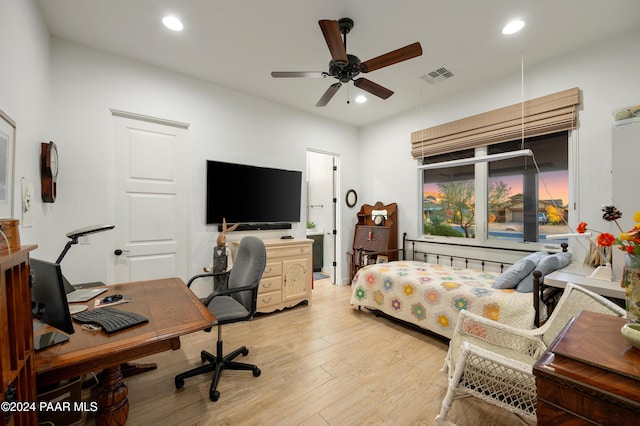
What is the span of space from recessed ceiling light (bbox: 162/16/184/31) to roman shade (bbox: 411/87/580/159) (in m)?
3.26

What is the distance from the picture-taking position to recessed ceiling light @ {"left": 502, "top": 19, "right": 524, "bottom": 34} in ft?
7.43

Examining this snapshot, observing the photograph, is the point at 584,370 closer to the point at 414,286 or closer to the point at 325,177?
the point at 414,286

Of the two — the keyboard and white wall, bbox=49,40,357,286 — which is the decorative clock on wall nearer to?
white wall, bbox=49,40,357,286

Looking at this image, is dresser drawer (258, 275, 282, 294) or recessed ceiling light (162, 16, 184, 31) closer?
recessed ceiling light (162, 16, 184, 31)

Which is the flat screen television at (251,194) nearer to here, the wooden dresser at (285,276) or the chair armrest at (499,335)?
the wooden dresser at (285,276)

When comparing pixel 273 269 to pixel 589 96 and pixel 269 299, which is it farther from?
pixel 589 96

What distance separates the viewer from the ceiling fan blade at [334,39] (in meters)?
1.76

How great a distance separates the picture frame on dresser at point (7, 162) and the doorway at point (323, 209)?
3.84 meters

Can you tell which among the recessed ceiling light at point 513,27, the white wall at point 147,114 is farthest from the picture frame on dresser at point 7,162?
the recessed ceiling light at point 513,27

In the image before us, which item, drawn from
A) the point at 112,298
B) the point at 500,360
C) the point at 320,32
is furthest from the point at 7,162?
the point at 500,360

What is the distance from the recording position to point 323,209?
5.54 metres

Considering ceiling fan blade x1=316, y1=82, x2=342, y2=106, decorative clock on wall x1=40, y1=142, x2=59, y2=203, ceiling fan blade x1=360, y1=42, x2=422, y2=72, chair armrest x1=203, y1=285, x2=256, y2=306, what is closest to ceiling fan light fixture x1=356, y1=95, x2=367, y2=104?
ceiling fan blade x1=316, y1=82, x2=342, y2=106

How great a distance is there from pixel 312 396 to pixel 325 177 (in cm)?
391

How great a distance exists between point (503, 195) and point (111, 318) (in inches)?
158
